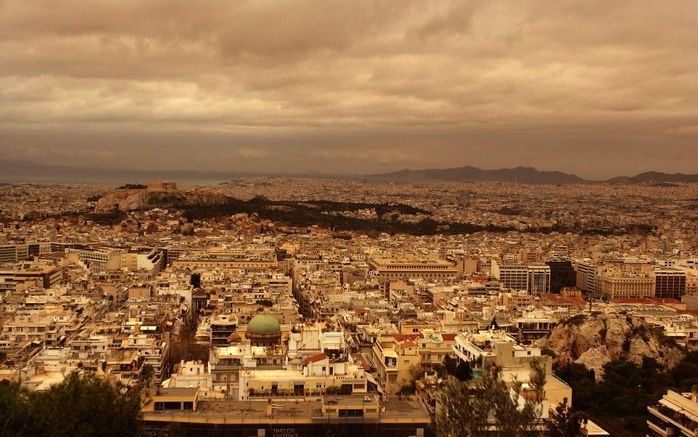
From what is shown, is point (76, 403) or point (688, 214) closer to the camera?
point (76, 403)

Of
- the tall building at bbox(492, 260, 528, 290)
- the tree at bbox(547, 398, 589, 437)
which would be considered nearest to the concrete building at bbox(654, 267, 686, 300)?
the tall building at bbox(492, 260, 528, 290)

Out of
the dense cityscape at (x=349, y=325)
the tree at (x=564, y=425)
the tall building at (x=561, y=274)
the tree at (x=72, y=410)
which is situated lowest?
the tall building at (x=561, y=274)

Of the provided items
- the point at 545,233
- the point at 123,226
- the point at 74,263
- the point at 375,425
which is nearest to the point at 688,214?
the point at 545,233

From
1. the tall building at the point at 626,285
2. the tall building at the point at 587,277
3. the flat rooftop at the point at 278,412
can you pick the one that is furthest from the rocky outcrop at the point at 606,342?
the tall building at the point at 587,277

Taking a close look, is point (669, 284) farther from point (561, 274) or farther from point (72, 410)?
point (72, 410)

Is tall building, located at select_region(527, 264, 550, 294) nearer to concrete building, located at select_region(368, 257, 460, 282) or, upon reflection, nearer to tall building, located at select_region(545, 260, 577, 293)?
tall building, located at select_region(545, 260, 577, 293)

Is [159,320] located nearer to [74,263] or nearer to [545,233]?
[74,263]

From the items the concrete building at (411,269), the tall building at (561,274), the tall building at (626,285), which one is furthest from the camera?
the tall building at (561,274)

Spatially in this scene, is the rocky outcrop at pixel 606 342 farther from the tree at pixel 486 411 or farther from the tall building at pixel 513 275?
the tall building at pixel 513 275
